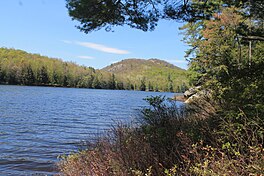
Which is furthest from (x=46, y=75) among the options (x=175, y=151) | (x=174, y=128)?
(x=175, y=151)

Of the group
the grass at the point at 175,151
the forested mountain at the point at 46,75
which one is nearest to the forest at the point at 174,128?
the grass at the point at 175,151

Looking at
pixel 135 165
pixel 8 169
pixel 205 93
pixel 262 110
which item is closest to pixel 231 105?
pixel 262 110

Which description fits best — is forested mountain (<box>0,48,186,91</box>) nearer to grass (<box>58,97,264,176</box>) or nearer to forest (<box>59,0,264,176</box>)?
forest (<box>59,0,264,176</box>)

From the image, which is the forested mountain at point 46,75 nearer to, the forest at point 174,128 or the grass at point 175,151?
the forest at point 174,128

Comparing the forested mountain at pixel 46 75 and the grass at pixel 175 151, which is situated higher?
the forested mountain at pixel 46 75

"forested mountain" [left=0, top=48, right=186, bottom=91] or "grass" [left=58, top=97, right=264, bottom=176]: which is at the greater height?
"forested mountain" [left=0, top=48, right=186, bottom=91]

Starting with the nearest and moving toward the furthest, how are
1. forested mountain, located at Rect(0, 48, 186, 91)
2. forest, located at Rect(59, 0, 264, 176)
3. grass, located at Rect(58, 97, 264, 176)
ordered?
grass, located at Rect(58, 97, 264, 176), forest, located at Rect(59, 0, 264, 176), forested mountain, located at Rect(0, 48, 186, 91)

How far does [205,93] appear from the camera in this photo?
9.77 m

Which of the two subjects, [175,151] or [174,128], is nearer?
[175,151]

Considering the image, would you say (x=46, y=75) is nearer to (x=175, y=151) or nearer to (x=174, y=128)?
(x=174, y=128)

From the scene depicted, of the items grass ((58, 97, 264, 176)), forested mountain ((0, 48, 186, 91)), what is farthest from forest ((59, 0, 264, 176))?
forested mountain ((0, 48, 186, 91))

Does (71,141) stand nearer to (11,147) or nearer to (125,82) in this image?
(11,147)

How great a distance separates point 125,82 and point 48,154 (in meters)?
153

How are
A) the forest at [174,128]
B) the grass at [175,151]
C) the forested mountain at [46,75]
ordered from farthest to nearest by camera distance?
the forested mountain at [46,75] < the forest at [174,128] < the grass at [175,151]
